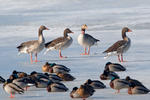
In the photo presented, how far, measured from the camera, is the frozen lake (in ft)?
46.0

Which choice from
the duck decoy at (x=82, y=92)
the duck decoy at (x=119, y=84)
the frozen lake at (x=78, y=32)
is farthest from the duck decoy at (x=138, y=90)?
the duck decoy at (x=82, y=92)

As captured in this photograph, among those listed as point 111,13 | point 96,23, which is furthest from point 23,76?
point 111,13

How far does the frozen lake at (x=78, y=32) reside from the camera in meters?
14.0

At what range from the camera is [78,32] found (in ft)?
85.0

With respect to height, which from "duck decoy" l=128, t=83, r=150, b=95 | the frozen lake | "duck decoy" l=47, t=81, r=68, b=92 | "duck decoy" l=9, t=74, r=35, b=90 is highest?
the frozen lake

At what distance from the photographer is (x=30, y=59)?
18.1 meters

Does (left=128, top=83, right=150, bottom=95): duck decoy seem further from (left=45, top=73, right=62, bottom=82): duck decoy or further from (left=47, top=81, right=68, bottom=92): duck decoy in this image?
(left=45, top=73, right=62, bottom=82): duck decoy

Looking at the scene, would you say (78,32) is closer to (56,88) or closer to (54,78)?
(54,78)

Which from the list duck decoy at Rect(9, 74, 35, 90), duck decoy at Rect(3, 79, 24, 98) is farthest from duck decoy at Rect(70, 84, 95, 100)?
duck decoy at Rect(9, 74, 35, 90)

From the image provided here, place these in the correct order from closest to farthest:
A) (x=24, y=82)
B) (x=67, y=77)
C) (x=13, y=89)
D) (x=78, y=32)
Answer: (x=13, y=89) < (x=24, y=82) < (x=67, y=77) < (x=78, y=32)

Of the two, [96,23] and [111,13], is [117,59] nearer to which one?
[96,23]

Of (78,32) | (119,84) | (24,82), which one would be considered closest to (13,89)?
(24,82)

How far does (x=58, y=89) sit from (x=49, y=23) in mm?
19203

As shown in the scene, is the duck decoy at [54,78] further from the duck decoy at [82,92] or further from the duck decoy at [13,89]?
the duck decoy at [82,92]
